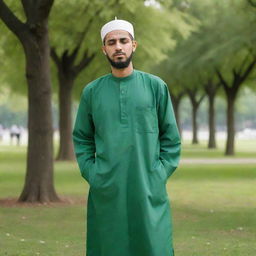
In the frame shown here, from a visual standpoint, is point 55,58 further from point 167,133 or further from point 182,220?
point 167,133

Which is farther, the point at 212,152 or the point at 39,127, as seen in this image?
the point at 212,152

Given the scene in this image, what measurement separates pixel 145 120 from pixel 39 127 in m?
9.59

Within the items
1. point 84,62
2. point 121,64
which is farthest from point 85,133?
point 84,62

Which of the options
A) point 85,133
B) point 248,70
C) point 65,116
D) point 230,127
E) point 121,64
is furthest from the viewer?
point 230,127

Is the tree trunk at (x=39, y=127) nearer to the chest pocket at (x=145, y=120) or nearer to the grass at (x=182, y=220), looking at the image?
the grass at (x=182, y=220)

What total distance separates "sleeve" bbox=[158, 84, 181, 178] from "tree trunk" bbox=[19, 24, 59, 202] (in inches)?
360

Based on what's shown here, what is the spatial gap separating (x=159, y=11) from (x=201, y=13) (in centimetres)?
967

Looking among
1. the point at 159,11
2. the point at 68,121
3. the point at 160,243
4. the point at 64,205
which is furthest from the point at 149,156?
the point at 68,121

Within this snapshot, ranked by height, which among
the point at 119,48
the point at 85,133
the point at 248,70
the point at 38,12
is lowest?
the point at 85,133

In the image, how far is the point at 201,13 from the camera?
3516 centimetres

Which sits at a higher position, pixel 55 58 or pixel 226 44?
pixel 226 44

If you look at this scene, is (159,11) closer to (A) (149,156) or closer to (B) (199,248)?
(B) (199,248)

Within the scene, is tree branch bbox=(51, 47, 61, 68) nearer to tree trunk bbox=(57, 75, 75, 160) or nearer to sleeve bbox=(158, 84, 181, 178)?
tree trunk bbox=(57, 75, 75, 160)

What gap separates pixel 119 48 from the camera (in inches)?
207
